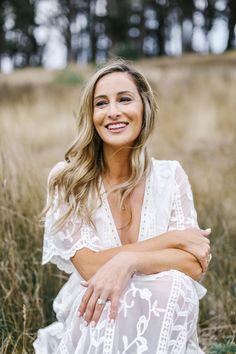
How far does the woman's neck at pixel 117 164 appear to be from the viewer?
91.7 inches

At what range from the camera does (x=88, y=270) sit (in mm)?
2025

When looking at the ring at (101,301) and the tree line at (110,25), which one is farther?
the tree line at (110,25)

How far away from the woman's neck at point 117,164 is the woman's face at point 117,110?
7 cm

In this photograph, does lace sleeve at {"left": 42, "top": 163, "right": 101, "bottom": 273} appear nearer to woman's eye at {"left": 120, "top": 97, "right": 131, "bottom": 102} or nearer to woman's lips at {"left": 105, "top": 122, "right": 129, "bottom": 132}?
woman's lips at {"left": 105, "top": 122, "right": 129, "bottom": 132}

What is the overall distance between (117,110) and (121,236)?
1.86ft

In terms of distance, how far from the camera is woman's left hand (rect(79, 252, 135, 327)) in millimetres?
1803

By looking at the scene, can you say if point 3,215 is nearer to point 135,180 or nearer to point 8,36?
point 135,180

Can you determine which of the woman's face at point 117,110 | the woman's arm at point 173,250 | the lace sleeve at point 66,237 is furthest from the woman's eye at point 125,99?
the woman's arm at point 173,250

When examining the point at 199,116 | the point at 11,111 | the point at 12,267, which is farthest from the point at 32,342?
the point at 11,111

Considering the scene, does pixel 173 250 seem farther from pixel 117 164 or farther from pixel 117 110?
pixel 117 110

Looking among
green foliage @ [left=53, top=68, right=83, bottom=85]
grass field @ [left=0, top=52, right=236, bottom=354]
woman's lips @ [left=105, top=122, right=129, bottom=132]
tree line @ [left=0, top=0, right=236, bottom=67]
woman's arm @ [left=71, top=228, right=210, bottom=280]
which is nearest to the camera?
woman's arm @ [left=71, top=228, right=210, bottom=280]

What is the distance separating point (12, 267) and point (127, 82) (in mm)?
1081

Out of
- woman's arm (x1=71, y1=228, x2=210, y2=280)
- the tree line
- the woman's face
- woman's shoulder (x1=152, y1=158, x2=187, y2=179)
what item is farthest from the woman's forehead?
the tree line

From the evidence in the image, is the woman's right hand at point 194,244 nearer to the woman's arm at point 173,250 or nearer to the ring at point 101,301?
the woman's arm at point 173,250
